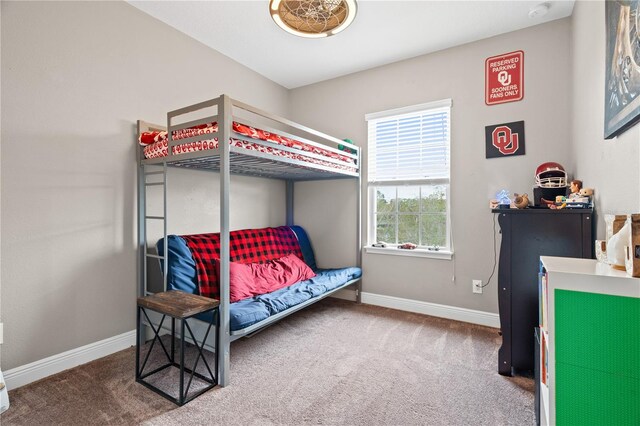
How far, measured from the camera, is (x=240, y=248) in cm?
297

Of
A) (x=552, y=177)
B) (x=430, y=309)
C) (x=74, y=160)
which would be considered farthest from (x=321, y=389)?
(x=74, y=160)

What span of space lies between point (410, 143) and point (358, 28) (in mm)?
1232

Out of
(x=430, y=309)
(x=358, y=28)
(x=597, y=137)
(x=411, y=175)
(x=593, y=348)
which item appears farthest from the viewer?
(x=411, y=175)

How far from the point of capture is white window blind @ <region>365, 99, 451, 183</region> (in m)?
3.06

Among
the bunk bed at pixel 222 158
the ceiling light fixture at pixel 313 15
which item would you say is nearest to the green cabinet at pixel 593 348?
the bunk bed at pixel 222 158

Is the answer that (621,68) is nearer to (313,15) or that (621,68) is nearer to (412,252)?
(313,15)

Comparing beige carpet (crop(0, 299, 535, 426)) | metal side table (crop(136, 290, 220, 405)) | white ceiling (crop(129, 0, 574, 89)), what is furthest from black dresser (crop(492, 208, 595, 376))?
metal side table (crop(136, 290, 220, 405))

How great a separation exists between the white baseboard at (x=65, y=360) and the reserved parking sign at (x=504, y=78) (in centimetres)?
374

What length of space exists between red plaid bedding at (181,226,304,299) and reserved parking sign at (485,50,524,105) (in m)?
2.50

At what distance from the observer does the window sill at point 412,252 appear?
299 cm

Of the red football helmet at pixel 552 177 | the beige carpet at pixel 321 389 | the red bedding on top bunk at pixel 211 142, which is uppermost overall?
the red bedding on top bunk at pixel 211 142

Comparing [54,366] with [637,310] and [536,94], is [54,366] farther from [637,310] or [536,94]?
[536,94]

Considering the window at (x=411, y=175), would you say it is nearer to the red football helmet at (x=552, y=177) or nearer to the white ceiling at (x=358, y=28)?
the white ceiling at (x=358, y=28)

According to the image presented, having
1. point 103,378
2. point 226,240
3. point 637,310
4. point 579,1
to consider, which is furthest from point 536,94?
point 103,378
